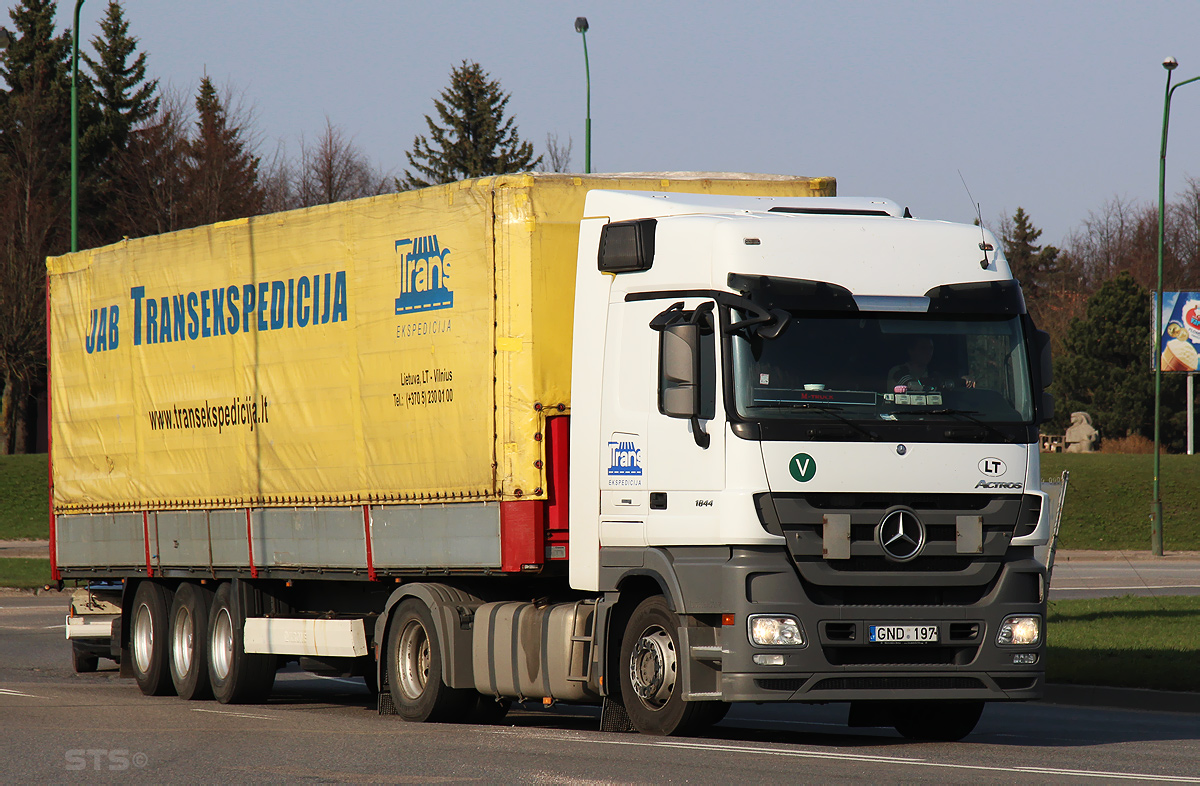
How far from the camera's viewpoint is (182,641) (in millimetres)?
15781

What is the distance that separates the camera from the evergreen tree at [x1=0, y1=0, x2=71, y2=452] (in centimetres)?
5206

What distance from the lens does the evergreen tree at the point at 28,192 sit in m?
52.1

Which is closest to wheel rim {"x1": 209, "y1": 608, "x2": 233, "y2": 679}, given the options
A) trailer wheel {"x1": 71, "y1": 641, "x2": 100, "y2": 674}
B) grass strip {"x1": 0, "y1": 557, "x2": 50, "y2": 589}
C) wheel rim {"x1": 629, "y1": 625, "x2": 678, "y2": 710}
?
trailer wheel {"x1": 71, "y1": 641, "x2": 100, "y2": 674}

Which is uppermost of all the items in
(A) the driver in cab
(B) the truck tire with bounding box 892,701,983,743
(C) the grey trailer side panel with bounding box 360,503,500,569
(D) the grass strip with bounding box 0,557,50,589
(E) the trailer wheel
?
(A) the driver in cab

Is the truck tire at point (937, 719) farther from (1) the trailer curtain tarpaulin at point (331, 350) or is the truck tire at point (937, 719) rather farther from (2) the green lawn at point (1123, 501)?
(2) the green lawn at point (1123, 501)

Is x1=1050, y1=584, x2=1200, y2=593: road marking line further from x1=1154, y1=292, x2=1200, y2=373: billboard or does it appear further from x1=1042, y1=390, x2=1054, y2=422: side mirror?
x1=1154, y1=292, x2=1200, y2=373: billboard

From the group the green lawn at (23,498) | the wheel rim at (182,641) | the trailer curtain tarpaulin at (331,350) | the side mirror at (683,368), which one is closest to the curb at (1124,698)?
the trailer curtain tarpaulin at (331,350)

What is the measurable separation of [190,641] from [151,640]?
82 cm

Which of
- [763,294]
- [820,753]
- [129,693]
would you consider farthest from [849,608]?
[129,693]

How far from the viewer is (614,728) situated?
11109 millimetres

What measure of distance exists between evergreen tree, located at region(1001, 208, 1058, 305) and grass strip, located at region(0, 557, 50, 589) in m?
75.4

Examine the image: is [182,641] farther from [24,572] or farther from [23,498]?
[23,498]

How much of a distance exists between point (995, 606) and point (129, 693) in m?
9.49
